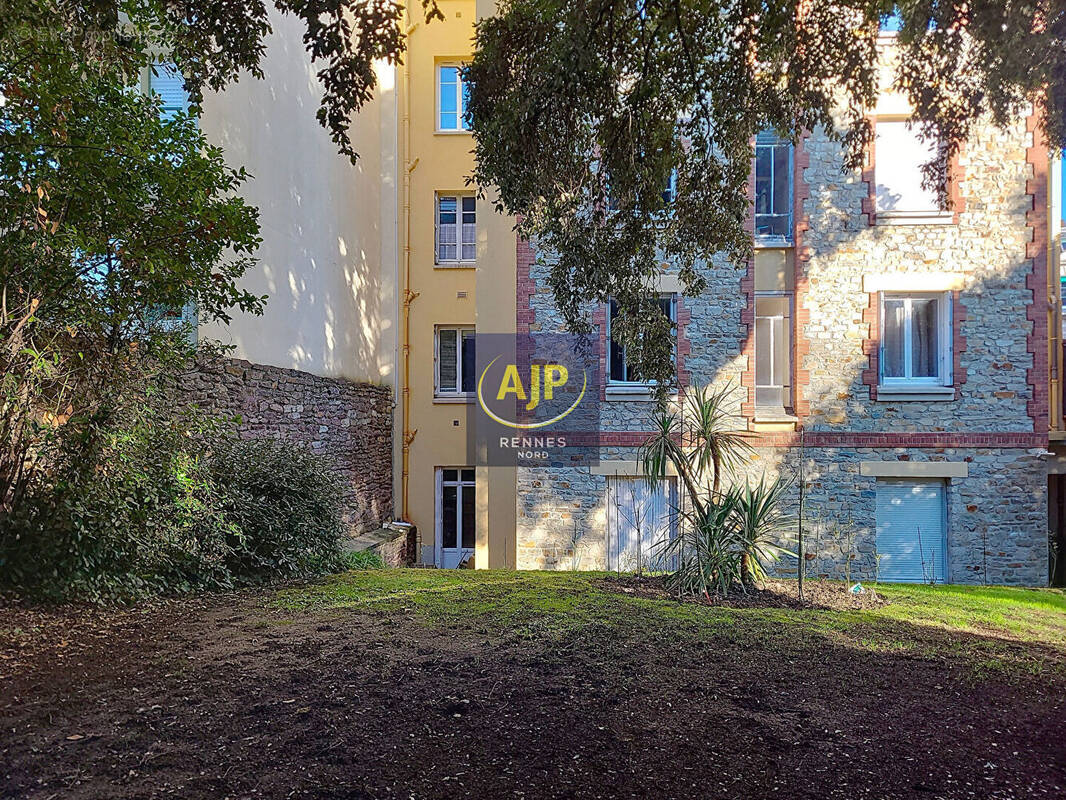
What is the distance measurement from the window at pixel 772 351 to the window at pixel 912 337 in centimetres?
141

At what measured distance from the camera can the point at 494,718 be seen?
11.3 ft

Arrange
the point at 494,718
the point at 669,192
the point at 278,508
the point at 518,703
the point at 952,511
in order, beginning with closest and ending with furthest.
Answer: the point at 494,718, the point at 518,703, the point at 278,508, the point at 669,192, the point at 952,511

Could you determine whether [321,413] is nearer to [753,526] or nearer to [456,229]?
[456,229]

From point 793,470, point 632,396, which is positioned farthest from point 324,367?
point 793,470

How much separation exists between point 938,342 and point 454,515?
354 inches

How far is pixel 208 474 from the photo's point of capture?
226 inches

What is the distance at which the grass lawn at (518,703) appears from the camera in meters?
2.83

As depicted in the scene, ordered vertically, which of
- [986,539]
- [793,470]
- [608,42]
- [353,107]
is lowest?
[986,539]

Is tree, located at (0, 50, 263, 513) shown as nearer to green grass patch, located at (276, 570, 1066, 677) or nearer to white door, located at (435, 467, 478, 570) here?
green grass patch, located at (276, 570, 1066, 677)

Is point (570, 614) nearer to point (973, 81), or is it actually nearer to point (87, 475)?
point (87, 475)

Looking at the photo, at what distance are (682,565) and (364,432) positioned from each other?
759 cm

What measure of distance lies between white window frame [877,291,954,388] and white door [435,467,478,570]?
7588 millimetres

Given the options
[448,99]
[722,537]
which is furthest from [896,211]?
[448,99]

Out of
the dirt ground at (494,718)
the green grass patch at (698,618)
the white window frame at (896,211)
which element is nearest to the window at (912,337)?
the white window frame at (896,211)
